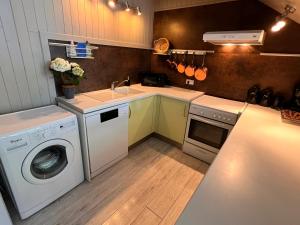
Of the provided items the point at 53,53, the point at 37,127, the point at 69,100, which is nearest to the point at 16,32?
the point at 53,53

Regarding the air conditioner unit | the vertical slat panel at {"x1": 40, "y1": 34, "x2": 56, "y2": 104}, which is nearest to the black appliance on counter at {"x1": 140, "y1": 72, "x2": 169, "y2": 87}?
the air conditioner unit

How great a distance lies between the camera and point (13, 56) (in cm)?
147

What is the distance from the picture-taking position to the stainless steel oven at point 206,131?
1927 mm

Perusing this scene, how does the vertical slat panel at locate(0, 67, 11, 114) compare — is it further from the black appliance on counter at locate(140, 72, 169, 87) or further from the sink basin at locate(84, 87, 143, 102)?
the black appliance on counter at locate(140, 72, 169, 87)

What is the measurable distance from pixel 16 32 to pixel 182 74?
218 cm

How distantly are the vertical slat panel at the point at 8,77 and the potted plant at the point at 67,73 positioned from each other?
344mm

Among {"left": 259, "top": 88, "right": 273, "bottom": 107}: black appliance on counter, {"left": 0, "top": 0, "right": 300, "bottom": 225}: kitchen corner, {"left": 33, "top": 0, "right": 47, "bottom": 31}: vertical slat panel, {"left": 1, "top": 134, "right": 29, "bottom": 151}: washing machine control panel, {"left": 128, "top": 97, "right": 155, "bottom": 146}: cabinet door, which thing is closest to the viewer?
{"left": 0, "top": 0, "right": 300, "bottom": 225}: kitchen corner

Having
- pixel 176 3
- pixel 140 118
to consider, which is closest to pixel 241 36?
pixel 176 3

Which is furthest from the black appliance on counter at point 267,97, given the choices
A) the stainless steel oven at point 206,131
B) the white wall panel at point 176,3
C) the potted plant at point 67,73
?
the potted plant at point 67,73

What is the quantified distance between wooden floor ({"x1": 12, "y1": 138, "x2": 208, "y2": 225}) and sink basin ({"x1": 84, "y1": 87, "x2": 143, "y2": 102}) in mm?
908

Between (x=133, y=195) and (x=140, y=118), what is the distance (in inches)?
40.6

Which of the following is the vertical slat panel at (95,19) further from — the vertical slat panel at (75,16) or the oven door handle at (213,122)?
the oven door handle at (213,122)

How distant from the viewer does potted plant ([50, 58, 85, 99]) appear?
5.25 ft

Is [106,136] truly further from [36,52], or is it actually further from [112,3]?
[112,3]
